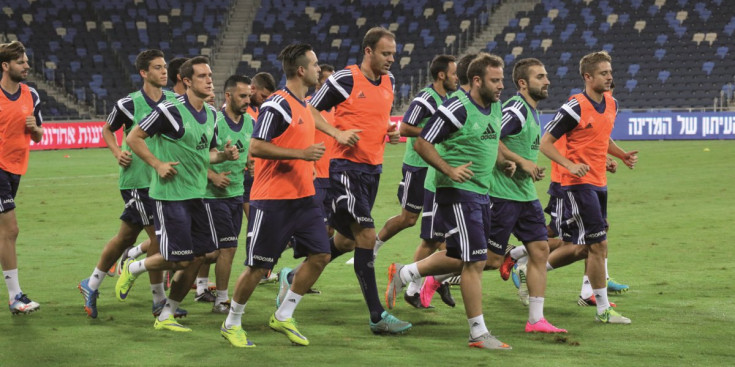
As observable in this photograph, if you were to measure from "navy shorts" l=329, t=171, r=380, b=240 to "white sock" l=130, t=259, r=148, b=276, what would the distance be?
1594mm

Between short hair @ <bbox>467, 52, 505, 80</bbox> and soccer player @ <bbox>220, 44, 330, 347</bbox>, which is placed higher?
short hair @ <bbox>467, 52, 505, 80</bbox>

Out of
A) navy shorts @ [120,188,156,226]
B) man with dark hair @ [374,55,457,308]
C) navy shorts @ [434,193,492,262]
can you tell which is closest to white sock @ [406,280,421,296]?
man with dark hair @ [374,55,457,308]

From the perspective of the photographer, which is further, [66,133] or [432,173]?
[66,133]

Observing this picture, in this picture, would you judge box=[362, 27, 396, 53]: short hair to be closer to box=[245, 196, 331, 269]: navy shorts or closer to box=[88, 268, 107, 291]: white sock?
box=[245, 196, 331, 269]: navy shorts

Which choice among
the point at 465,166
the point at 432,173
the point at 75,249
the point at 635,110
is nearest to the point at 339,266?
the point at 432,173

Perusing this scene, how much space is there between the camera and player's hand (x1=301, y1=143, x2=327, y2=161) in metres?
6.51

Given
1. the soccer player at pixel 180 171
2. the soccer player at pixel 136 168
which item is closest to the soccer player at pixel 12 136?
the soccer player at pixel 136 168

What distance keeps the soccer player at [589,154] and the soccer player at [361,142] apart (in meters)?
1.40

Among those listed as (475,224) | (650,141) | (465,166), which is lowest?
(650,141)

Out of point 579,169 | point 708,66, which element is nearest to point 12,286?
point 579,169

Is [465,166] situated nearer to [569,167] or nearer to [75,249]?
[569,167]

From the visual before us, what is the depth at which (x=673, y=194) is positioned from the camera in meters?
17.6

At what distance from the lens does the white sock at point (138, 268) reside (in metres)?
7.83

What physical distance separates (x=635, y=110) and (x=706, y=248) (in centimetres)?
2542
